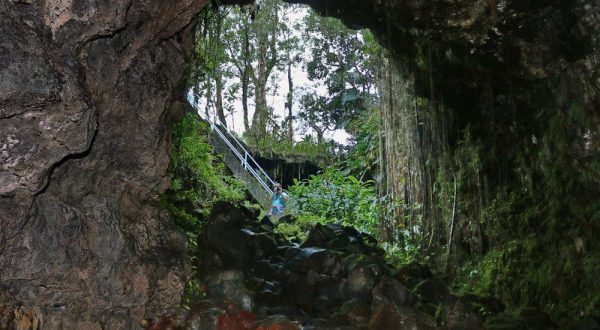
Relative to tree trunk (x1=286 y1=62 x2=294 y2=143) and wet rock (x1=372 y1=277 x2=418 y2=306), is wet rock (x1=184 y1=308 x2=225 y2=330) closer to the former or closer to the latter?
wet rock (x1=372 y1=277 x2=418 y2=306)

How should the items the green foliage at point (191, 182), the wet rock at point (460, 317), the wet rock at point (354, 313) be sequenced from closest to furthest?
the wet rock at point (354, 313), the wet rock at point (460, 317), the green foliage at point (191, 182)

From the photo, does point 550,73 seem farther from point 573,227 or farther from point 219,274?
point 219,274

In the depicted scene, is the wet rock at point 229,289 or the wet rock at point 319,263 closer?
the wet rock at point 229,289

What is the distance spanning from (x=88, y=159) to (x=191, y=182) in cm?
292

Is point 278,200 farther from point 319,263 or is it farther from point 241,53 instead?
point 241,53

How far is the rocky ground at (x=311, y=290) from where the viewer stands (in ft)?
17.9

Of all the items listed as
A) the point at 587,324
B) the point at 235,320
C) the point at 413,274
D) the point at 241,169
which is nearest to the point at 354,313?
the point at 235,320

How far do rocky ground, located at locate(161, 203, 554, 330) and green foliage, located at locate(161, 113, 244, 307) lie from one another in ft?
1.54

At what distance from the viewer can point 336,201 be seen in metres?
10.6

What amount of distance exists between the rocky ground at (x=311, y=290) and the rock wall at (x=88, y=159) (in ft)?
2.27

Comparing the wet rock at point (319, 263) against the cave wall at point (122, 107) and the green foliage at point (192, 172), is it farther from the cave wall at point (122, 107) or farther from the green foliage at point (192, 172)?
the cave wall at point (122, 107)

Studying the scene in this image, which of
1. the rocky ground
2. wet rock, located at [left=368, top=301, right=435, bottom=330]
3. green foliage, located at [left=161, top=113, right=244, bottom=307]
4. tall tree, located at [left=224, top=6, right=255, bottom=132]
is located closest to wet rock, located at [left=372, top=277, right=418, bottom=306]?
the rocky ground

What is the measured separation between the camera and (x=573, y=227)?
6.22m

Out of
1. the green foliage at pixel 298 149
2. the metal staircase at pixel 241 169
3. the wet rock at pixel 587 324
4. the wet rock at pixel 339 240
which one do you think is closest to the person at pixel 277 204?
the metal staircase at pixel 241 169
